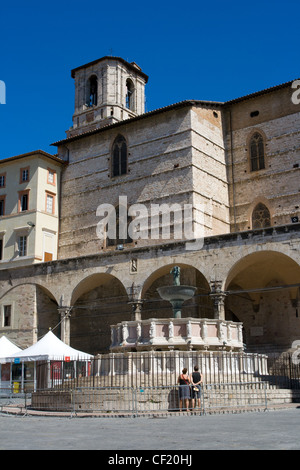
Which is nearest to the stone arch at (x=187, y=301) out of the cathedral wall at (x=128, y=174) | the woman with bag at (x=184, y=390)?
the cathedral wall at (x=128, y=174)

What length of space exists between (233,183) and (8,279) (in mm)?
13565

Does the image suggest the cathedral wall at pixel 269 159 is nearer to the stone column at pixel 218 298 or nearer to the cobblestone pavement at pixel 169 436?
the stone column at pixel 218 298

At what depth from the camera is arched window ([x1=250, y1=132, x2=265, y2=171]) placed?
30.0 meters

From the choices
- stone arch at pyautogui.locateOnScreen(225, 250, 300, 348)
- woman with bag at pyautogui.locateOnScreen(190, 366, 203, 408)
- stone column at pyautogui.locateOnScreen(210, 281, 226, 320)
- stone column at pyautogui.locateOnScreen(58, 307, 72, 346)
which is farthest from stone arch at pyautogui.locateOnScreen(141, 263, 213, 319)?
woman with bag at pyautogui.locateOnScreen(190, 366, 203, 408)

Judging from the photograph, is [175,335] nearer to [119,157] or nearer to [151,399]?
[151,399]

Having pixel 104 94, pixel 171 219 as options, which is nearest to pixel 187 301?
pixel 171 219

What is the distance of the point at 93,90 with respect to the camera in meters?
42.4

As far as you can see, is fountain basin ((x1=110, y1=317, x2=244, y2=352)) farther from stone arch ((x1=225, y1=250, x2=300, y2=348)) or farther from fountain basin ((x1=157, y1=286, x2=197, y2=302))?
stone arch ((x1=225, y1=250, x2=300, y2=348))

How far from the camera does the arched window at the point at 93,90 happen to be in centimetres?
4212

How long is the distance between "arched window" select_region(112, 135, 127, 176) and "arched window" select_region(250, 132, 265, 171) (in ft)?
23.8

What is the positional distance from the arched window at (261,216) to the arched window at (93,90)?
1798cm

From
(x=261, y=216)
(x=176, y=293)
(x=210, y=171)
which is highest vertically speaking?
(x=210, y=171)

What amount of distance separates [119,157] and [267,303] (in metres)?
11.9
